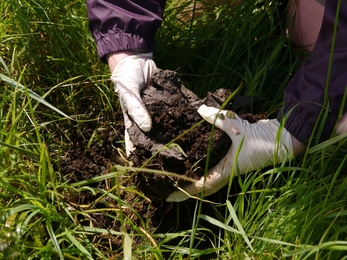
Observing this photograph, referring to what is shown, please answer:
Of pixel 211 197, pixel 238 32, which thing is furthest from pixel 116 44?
pixel 211 197

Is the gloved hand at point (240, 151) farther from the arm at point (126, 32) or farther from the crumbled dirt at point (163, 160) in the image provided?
the arm at point (126, 32)

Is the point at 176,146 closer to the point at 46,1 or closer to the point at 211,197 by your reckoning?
the point at 211,197

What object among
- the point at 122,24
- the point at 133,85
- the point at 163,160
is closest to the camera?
the point at 163,160

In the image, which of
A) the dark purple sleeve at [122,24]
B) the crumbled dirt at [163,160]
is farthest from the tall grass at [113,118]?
the dark purple sleeve at [122,24]

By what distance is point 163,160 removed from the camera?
5.66 feet

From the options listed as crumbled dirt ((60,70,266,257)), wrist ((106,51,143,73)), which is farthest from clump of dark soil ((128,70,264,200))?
wrist ((106,51,143,73))

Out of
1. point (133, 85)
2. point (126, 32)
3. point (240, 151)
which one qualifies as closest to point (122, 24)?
point (126, 32)

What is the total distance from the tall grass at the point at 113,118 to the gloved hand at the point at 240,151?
2.4 inches

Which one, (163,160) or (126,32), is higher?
(126,32)

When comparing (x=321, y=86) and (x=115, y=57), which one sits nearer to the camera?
(x=321, y=86)

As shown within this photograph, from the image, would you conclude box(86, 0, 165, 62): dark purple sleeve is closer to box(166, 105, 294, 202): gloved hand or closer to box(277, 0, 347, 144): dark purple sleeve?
box(166, 105, 294, 202): gloved hand

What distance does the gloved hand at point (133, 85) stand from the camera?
1.81m

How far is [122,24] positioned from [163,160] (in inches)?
25.9

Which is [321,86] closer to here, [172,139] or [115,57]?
[172,139]
